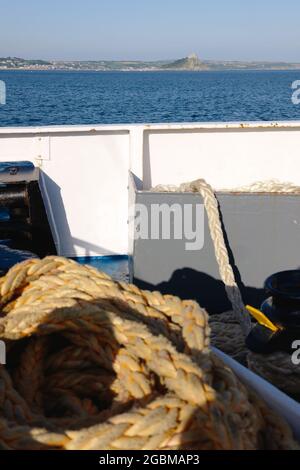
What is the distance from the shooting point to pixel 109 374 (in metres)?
1.55

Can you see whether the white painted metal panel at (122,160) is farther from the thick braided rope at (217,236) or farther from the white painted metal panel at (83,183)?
the thick braided rope at (217,236)

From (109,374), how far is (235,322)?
78.2 inches

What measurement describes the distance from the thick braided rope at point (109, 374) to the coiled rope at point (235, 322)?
76cm

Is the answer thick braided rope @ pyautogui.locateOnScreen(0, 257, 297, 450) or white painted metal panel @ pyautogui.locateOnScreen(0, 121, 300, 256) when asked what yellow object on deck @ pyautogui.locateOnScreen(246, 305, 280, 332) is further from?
white painted metal panel @ pyautogui.locateOnScreen(0, 121, 300, 256)

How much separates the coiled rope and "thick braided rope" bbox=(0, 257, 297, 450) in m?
0.76

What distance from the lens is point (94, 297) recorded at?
5.00 ft

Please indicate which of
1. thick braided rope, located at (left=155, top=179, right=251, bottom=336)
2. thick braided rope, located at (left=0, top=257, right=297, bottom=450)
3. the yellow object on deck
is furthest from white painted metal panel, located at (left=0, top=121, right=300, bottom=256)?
thick braided rope, located at (left=0, top=257, right=297, bottom=450)

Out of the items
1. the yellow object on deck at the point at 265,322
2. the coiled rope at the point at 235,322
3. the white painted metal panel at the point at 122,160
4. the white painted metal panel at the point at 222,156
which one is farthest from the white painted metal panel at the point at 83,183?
the yellow object on deck at the point at 265,322

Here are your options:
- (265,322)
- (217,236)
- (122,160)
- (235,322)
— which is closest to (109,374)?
(265,322)

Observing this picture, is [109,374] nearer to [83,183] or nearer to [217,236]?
[217,236]

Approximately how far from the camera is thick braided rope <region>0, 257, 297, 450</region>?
1.17 meters

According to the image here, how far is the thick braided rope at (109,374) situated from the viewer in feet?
3.85

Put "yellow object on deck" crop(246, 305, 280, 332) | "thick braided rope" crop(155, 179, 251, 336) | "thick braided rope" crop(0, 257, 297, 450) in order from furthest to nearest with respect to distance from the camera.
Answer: "thick braided rope" crop(155, 179, 251, 336), "yellow object on deck" crop(246, 305, 280, 332), "thick braided rope" crop(0, 257, 297, 450)
